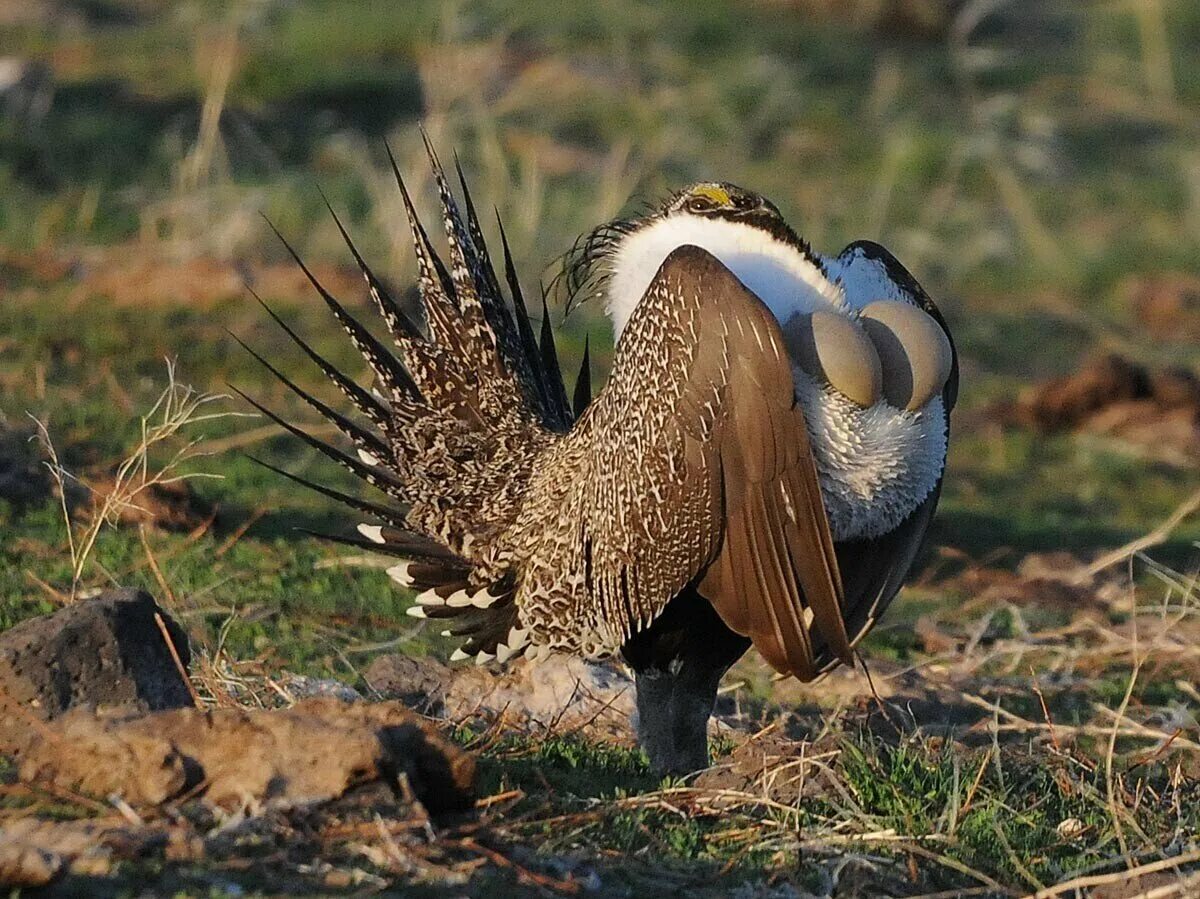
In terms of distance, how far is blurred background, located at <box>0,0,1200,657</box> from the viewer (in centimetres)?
588

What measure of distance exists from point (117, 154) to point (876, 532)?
643 cm

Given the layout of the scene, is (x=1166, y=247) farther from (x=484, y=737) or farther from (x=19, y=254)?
(x=484, y=737)

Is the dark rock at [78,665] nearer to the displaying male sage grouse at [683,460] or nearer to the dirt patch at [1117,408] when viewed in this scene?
the displaying male sage grouse at [683,460]

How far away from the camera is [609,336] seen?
8453mm

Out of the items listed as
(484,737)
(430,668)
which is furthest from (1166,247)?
(484,737)

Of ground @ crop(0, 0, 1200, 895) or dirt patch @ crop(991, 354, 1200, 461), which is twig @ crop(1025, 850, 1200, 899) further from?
dirt patch @ crop(991, 354, 1200, 461)

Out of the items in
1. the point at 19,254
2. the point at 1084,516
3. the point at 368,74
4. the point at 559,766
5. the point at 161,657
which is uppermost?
the point at 368,74

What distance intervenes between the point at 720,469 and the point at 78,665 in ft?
3.97

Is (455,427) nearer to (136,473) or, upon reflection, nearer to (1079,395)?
(136,473)

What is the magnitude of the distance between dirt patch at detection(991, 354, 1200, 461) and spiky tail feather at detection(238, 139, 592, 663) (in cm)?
373

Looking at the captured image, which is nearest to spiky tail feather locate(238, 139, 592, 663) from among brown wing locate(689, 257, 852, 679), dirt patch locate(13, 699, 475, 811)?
brown wing locate(689, 257, 852, 679)

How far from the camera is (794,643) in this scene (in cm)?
367

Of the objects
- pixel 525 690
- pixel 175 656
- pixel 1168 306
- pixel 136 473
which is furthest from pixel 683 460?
pixel 1168 306

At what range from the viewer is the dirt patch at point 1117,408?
26.4ft
